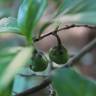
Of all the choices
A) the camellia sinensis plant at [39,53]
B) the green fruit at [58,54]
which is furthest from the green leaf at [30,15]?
the green fruit at [58,54]

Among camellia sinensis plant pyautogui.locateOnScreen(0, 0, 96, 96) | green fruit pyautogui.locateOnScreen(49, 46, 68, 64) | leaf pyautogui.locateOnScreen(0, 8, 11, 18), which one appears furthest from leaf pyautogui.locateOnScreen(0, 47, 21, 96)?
leaf pyautogui.locateOnScreen(0, 8, 11, 18)

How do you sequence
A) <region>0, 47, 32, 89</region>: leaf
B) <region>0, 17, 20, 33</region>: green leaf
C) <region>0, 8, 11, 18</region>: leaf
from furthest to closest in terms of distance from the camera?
<region>0, 8, 11, 18</region>: leaf < <region>0, 17, 20, 33</region>: green leaf < <region>0, 47, 32, 89</region>: leaf

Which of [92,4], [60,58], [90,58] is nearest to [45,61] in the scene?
[60,58]

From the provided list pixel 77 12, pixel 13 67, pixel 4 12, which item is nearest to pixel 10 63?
pixel 13 67

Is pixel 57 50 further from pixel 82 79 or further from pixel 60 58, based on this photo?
pixel 82 79

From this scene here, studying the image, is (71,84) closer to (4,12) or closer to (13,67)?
(13,67)

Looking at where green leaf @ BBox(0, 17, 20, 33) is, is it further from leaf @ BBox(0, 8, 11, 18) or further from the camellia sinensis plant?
leaf @ BBox(0, 8, 11, 18)
